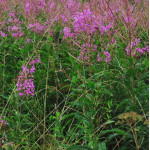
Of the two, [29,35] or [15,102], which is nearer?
[15,102]

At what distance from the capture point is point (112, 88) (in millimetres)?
2271

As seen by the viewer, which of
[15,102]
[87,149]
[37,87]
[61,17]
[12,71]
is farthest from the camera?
[61,17]

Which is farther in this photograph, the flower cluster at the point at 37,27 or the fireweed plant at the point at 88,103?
the flower cluster at the point at 37,27

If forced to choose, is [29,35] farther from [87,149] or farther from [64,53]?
[87,149]

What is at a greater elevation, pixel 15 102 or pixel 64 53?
pixel 64 53

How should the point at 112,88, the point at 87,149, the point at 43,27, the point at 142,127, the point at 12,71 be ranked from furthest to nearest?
the point at 43,27 < the point at 12,71 < the point at 112,88 < the point at 142,127 < the point at 87,149

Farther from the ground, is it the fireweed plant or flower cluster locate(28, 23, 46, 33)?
flower cluster locate(28, 23, 46, 33)

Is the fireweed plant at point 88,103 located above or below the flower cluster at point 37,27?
below

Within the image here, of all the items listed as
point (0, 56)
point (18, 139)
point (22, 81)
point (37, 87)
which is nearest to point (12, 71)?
point (0, 56)

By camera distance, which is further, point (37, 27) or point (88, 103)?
point (37, 27)

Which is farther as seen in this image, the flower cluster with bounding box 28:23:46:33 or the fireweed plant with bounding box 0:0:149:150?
the flower cluster with bounding box 28:23:46:33

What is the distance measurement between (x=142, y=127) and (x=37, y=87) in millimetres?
1226

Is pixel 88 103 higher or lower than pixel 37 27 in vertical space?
lower

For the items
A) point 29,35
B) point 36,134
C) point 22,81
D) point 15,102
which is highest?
point 29,35
